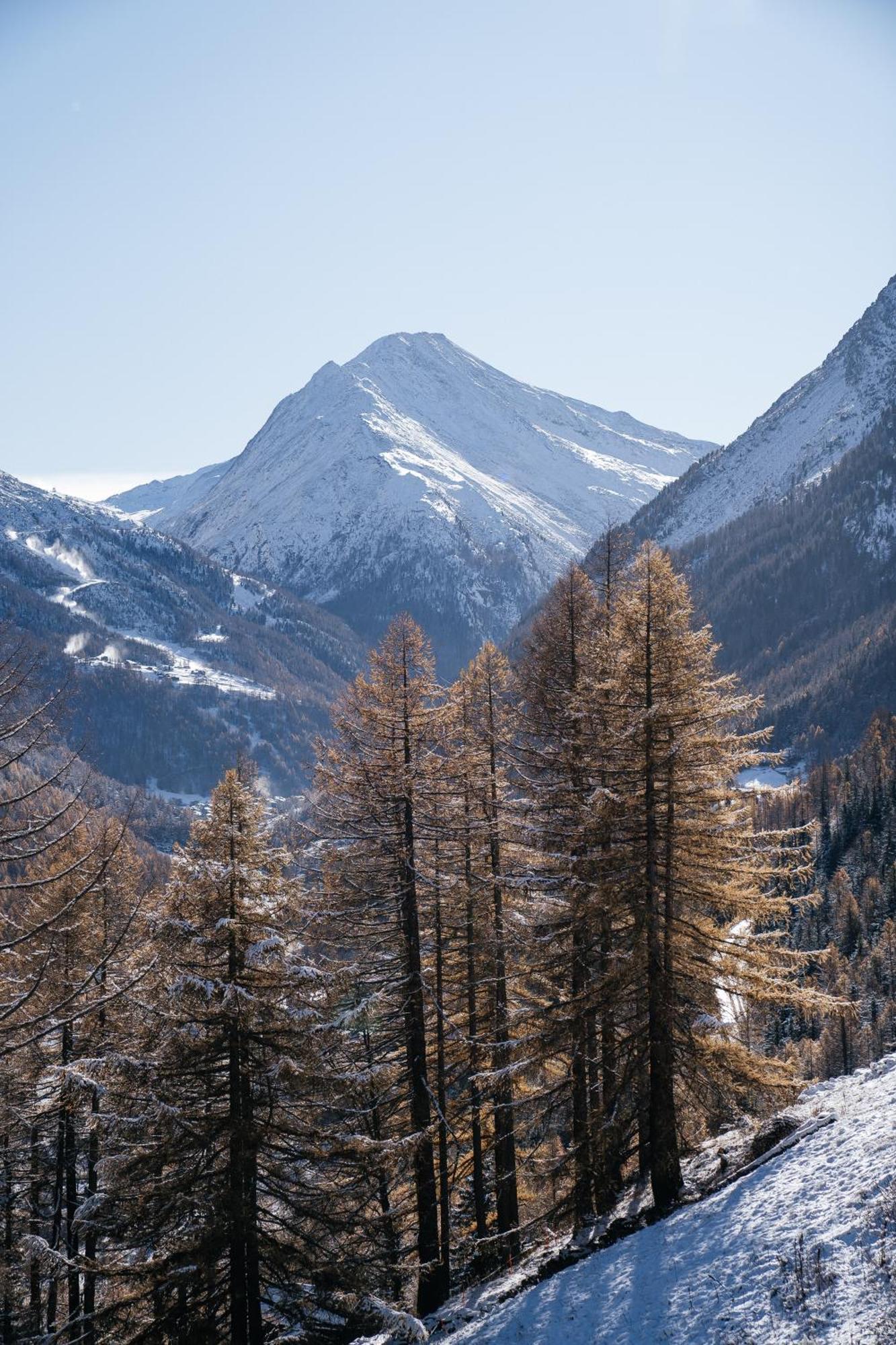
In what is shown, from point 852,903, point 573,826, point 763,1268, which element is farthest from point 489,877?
point 852,903

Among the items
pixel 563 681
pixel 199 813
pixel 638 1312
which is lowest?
pixel 638 1312

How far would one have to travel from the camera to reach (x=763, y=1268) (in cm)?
1111

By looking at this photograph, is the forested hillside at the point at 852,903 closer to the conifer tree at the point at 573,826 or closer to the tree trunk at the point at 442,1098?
the conifer tree at the point at 573,826

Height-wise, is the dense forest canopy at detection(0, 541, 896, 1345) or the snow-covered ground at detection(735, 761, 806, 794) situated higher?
the dense forest canopy at detection(0, 541, 896, 1345)

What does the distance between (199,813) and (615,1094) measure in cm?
921

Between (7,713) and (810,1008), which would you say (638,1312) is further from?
(7,713)

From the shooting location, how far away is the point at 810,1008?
15297mm

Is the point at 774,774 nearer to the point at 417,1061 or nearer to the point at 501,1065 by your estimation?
the point at 501,1065

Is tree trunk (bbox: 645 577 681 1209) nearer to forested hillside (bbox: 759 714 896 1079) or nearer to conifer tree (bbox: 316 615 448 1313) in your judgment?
conifer tree (bbox: 316 615 448 1313)

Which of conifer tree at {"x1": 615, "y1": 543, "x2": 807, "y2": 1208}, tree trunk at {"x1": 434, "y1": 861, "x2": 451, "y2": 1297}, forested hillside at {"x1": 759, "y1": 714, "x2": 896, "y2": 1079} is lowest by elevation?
forested hillside at {"x1": 759, "y1": 714, "x2": 896, "y2": 1079}

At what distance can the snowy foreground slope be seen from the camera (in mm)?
10008

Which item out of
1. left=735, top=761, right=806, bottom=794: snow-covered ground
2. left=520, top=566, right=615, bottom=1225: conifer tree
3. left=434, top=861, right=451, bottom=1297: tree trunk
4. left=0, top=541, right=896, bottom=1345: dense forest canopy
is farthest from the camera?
left=735, top=761, right=806, bottom=794: snow-covered ground

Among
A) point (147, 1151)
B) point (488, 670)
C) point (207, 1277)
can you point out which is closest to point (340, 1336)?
Result: point (207, 1277)

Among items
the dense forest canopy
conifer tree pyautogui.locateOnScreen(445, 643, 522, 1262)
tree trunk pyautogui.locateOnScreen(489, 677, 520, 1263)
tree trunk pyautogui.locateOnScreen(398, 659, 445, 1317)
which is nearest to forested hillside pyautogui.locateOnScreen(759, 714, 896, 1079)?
conifer tree pyautogui.locateOnScreen(445, 643, 522, 1262)
